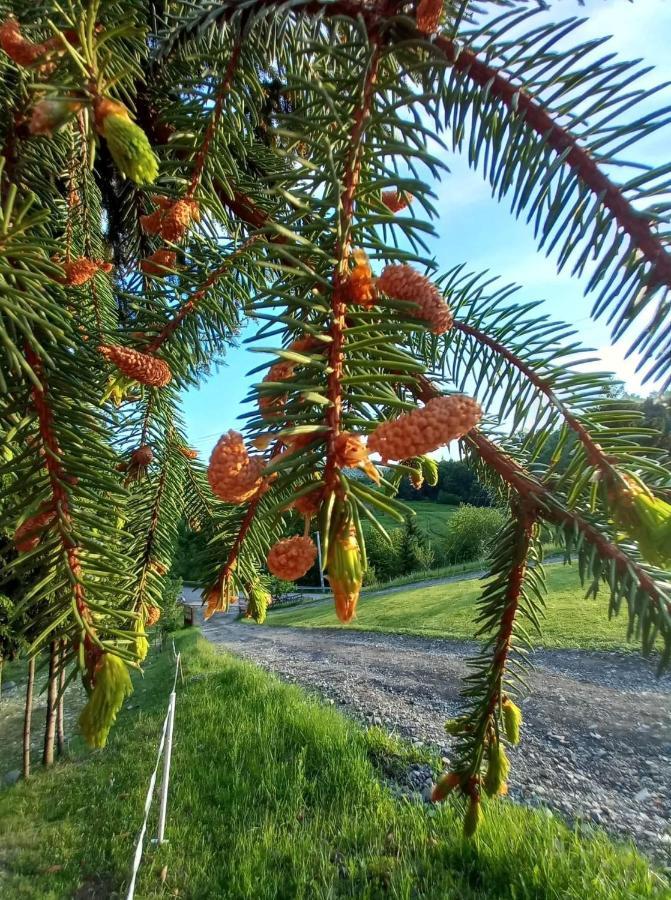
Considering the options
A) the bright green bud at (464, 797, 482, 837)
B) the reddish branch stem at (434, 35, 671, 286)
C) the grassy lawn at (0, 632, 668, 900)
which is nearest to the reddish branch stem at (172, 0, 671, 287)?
A: the reddish branch stem at (434, 35, 671, 286)

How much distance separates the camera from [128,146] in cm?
28

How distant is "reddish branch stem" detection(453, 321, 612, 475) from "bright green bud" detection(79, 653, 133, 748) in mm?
309

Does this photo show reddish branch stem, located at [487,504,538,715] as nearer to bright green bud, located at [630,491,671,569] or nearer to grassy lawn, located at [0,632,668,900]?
bright green bud, located at [630,491,671,569]

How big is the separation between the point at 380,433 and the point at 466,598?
8.57 meters

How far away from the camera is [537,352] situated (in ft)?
1.49

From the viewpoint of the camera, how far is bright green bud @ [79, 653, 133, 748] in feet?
0.98

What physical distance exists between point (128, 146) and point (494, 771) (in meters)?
0.56

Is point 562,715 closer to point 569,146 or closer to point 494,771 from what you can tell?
point 494,771

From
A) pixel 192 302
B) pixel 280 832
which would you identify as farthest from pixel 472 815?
pixel 280 832

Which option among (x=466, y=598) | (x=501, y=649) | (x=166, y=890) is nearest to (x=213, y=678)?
(x=166, y=890)

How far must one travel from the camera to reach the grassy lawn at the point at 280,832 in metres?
1.82

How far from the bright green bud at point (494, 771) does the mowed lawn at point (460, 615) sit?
3731 mm

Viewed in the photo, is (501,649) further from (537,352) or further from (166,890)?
(166,890)

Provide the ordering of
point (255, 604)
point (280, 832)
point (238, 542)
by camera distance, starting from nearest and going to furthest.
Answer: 1. point (238, 542)
2. point (255, 604)
3. point (280, 832)
